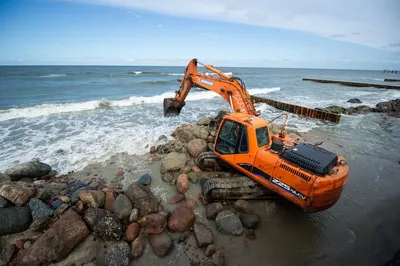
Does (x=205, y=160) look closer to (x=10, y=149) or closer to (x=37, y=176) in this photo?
(x=37, y=176)

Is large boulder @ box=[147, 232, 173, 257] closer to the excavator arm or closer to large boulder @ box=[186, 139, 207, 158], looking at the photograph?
large boulder @ box=[186, 139, 207, 158]

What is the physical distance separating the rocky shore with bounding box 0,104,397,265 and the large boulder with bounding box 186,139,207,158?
5.58ft

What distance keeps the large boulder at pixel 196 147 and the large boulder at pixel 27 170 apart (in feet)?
16.1

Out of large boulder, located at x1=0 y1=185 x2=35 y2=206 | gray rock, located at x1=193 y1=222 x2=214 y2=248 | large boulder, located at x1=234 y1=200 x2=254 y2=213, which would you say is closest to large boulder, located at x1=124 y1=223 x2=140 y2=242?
gray rock, located at x1=193 y1=222 x2=214 y2=248

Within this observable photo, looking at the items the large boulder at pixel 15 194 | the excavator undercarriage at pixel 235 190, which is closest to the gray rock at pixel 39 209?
the large boulder at pixel 15 194

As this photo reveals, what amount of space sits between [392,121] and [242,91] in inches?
571

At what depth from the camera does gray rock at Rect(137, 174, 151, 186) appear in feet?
21.1

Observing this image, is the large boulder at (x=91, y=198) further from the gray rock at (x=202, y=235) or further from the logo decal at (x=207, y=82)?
the logo decal at (x=207, y=82)

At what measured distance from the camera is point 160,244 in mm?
4328

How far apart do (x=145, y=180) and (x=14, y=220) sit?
122 inches

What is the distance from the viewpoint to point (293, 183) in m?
4.64

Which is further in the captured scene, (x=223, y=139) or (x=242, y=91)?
(x=242, y=91)

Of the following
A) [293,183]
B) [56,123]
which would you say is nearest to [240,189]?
[293,183]

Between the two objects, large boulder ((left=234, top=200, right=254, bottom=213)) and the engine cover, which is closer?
the engine cover
